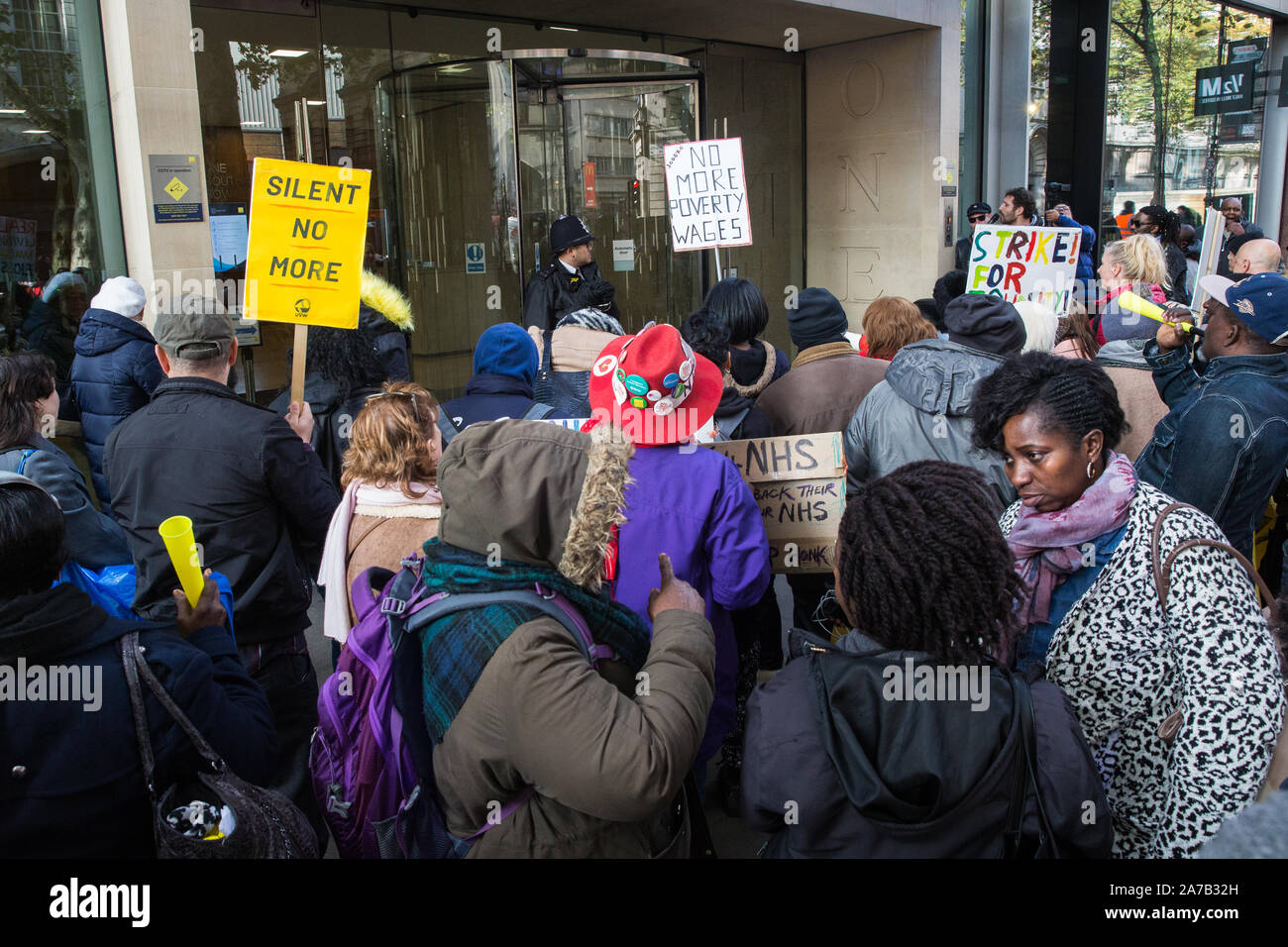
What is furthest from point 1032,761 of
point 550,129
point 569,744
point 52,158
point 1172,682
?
point 550,129

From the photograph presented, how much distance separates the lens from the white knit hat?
5340 millimetres

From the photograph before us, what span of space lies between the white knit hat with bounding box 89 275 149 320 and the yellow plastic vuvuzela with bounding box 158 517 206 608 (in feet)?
11.4

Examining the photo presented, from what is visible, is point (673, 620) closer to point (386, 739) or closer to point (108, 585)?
point (386, 739)

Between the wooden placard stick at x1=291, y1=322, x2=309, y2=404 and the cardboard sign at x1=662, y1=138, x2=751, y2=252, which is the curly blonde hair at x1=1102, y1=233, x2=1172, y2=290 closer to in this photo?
the cardboard sign at x1=662, y1=138, x2=751, y2=252

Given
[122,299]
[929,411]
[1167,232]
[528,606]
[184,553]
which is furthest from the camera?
[1167,232]

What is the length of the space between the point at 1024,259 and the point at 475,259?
17.9 ft

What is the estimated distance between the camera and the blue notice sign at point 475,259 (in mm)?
9867

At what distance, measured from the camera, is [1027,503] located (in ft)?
8.61

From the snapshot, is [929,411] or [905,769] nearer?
[905,769]

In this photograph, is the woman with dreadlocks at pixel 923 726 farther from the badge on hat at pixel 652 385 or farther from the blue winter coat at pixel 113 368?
the blue winter coat at pixel 113 368

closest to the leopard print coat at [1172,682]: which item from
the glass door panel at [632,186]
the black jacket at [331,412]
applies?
the black jacket at [331,412]

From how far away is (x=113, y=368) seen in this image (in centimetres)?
520

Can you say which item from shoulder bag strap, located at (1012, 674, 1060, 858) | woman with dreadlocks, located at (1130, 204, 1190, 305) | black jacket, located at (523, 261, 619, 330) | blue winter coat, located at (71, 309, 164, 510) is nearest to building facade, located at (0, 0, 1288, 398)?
blue winter coat, located at (71, 309, 164, 510)
